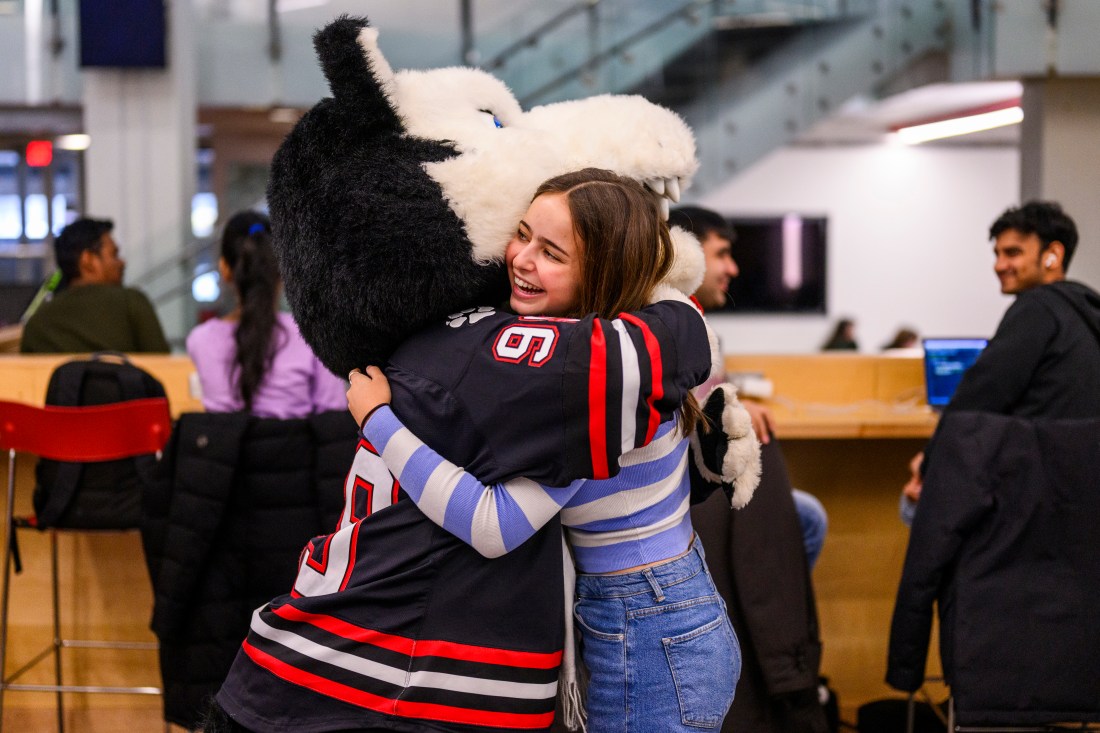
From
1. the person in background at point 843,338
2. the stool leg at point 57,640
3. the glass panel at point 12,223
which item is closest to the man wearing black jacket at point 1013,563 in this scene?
the stool leg at point 57,640

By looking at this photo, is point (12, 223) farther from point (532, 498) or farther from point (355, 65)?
point (532, 498)

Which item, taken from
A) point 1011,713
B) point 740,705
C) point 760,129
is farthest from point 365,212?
point 760,129

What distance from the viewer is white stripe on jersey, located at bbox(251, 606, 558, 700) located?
122 cm

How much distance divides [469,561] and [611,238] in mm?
426

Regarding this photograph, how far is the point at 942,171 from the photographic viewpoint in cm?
1098

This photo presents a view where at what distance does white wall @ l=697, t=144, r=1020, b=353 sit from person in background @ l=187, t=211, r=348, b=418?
8.53 meters

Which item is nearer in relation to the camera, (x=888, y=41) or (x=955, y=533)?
(x=955, y=533)

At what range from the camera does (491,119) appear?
1.42 metres

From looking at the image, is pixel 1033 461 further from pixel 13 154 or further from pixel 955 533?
pixel 13 154

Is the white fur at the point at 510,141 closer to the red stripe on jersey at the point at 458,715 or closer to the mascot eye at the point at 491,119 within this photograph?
the mascot eye at the point at 491,119

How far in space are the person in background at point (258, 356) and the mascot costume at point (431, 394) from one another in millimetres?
1323

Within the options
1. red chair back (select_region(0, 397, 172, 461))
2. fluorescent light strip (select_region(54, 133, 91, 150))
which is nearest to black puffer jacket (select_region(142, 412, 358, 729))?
red chair back (select_region(0, 397, 172, 461))

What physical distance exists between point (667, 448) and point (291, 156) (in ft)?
2.03

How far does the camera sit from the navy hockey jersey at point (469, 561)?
3.84 ft
